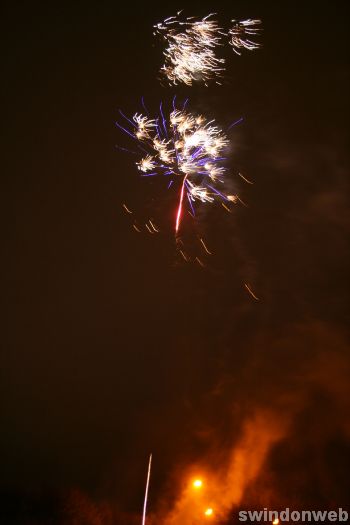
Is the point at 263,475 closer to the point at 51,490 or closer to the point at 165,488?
the point at 165,488

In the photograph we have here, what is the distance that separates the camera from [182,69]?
9.99 m

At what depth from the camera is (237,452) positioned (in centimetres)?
1945

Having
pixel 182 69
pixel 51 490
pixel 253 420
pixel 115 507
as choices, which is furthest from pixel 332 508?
pixel 182 69

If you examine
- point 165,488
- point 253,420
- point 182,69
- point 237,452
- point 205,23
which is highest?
point 205,23

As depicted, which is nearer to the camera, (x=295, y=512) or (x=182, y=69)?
(x=182, y=69)

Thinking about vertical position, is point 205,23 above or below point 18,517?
above

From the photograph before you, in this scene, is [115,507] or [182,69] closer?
[182,69]

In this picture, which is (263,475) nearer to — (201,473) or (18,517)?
(201,473)

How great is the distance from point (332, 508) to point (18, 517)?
40.9ft

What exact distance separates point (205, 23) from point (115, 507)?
708 inches

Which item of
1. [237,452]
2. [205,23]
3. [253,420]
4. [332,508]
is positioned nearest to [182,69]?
[205,23]

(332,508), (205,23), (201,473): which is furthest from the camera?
(201,473)

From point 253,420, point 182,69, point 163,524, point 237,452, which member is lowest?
point 163,524

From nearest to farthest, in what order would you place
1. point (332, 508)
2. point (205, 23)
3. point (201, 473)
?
point (205, 23) → point (332, 508) → point (201, 473)
